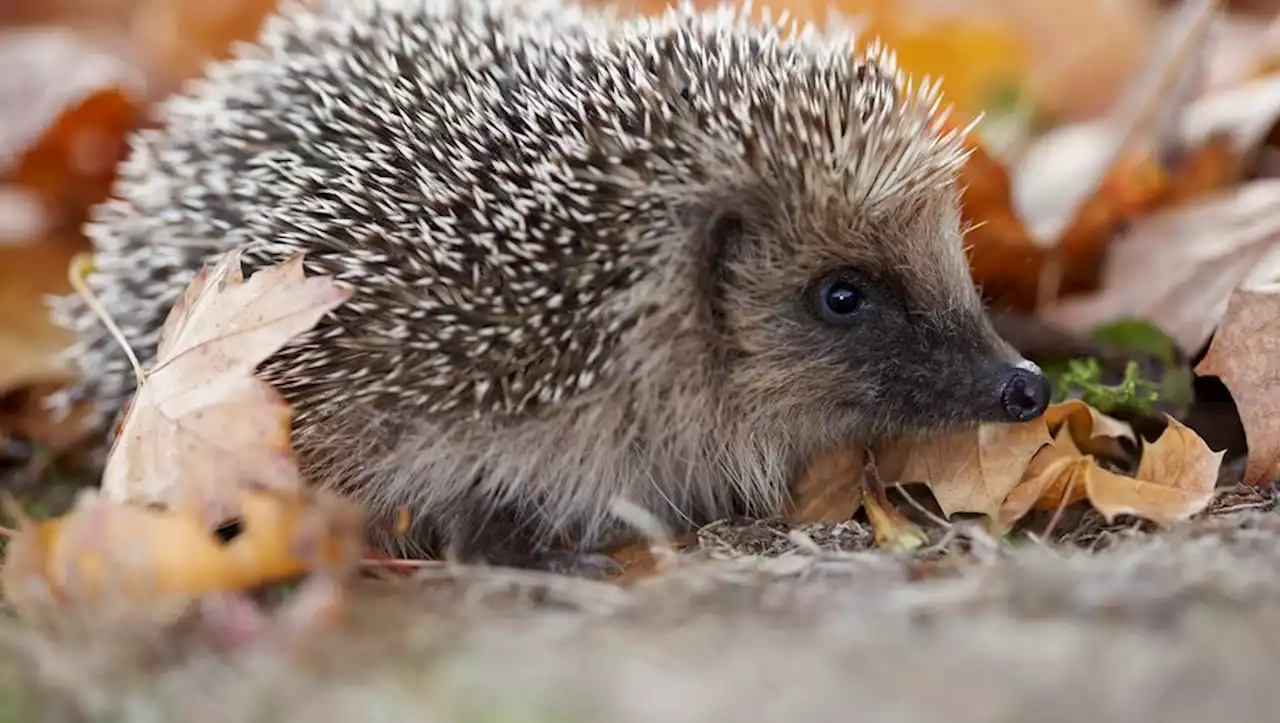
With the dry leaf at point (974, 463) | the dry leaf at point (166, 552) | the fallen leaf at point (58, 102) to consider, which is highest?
the fallen leaf at point (58, 102)

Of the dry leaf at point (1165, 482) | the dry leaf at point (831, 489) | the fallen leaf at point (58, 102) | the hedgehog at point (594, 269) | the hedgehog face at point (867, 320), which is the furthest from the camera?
the fallen leaf at point (58, 102)

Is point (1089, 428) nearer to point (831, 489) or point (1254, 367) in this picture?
point (1254, 367)

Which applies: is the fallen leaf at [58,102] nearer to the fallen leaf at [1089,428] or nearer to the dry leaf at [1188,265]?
the dry leaf at [1188,265]

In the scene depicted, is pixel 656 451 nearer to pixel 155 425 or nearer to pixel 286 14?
pixel 155 425

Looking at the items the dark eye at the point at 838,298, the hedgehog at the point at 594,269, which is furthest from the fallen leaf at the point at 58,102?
the dark eye at the point at 838,298

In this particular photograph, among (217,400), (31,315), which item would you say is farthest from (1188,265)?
(31,315)

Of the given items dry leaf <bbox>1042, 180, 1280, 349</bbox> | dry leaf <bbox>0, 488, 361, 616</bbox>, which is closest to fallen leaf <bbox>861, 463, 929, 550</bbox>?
dry leaf <bbox>1042, 180, 1280, 349</bbox>

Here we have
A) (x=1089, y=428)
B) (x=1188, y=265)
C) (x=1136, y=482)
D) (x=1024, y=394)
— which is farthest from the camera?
(x=1188, y=265)
